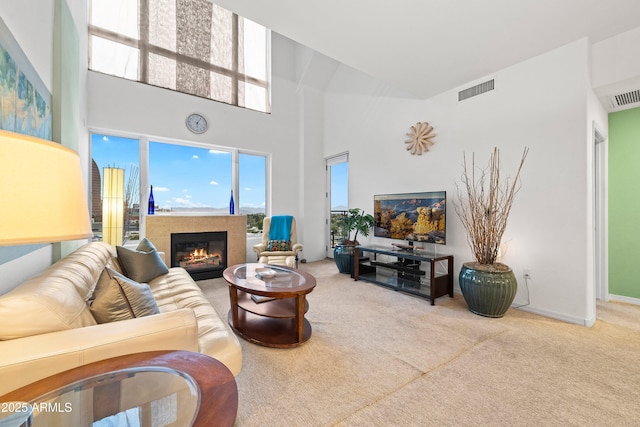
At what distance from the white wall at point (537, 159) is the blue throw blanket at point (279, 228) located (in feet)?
7.01

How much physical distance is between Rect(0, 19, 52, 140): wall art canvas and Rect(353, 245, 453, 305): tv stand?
3518mm

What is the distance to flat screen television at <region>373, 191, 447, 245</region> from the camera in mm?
3533

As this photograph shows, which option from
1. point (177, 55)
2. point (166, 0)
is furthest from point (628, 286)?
point (166, 0)

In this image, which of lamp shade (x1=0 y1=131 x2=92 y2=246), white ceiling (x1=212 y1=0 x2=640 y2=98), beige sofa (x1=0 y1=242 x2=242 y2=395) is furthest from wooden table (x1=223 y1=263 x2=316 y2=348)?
white ceiling (x1=212 y1=0 x2=640 y2=98)

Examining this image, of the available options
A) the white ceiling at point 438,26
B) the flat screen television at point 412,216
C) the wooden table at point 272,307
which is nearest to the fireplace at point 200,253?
the wooden table at point 272,307

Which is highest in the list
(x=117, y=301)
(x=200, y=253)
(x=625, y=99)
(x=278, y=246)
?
(x=625, y=99)

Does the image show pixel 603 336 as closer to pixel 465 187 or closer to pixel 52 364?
pixel 465 187

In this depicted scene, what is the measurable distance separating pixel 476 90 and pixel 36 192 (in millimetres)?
4109

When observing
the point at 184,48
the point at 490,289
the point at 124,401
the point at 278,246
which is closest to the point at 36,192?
the point at 124,401

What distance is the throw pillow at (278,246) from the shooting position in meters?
4.44

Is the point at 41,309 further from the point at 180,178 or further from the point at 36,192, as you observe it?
the point at 180,178

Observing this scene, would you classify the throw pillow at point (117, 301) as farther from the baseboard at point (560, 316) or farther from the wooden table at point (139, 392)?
the baseboard at point (560, 316)

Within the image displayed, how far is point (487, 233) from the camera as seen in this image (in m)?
2.93

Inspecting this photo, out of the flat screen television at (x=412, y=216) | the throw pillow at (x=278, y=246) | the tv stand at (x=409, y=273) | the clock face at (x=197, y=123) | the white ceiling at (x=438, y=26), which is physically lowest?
the tv stand at (x=409, y=273)
